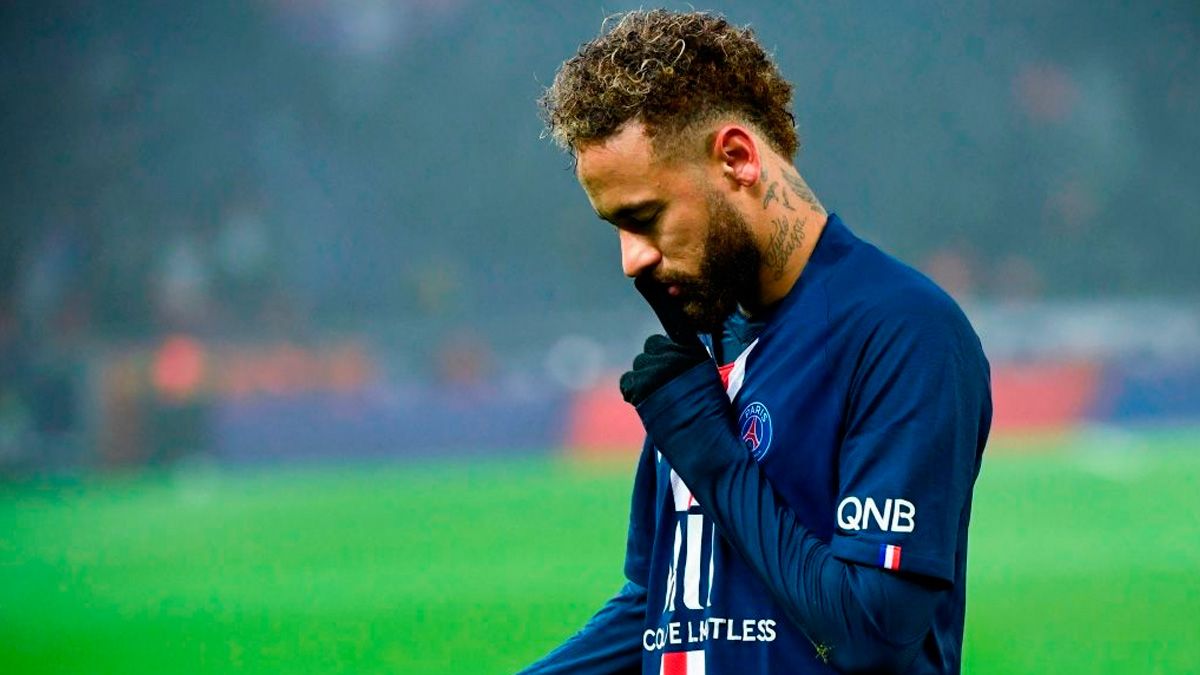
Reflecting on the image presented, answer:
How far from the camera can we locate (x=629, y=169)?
1760mm

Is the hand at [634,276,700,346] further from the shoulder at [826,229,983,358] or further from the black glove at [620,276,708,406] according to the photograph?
the shoulder at [826,229,983,358]

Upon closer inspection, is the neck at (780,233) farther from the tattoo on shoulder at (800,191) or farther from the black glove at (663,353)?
the black glove at (663,353)

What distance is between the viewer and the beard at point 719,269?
5.85ft

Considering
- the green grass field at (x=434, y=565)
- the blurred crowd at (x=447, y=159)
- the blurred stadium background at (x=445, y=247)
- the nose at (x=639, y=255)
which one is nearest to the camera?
the nose at (x=639, y=255)

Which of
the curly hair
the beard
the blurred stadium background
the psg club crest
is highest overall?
the blurred stadium background

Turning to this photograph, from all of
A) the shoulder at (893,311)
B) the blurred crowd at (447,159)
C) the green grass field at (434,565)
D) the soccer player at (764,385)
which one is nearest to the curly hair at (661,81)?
the soccer player at (764,385)

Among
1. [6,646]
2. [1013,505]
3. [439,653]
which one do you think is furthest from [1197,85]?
[6,646]

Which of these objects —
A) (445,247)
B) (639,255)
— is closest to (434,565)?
(445,247)

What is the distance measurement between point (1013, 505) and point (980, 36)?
567 cm

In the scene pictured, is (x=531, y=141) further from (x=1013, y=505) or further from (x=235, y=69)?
(x=1013, y=505)

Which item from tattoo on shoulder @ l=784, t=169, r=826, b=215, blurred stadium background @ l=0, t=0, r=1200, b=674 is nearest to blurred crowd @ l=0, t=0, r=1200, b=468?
blurred stadium background @ l=0, t=0, r=1200, b=674

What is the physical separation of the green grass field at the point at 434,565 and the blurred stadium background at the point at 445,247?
7 cm

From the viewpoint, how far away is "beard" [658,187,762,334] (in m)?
1.78

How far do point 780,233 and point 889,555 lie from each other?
43cm
